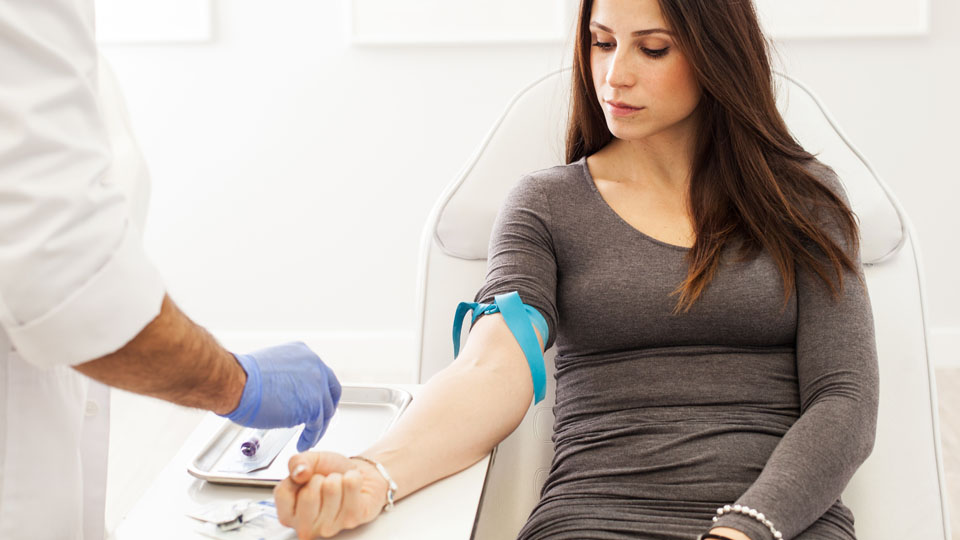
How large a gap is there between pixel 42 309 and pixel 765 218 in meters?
0.96

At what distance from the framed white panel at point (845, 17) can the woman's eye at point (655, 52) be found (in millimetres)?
1461

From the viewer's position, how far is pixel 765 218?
1.30m

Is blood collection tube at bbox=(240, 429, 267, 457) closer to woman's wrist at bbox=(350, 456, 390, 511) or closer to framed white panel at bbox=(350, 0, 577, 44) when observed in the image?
woman's wrist at bbox=(350, 456, 390, 511)

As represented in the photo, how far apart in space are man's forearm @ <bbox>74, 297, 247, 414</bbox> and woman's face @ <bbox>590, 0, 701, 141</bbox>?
28.0 inches

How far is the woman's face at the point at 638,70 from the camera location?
4.21 ft

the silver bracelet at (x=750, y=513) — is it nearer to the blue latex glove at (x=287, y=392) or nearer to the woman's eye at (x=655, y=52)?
the blue latex glove at (x=287, y=392)

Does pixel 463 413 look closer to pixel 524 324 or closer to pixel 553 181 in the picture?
pixel 524 324

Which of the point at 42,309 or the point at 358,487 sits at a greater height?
the point at 42,309

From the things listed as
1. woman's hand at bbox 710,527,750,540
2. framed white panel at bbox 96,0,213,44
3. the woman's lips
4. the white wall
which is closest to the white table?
woman's hand at bbox 710,527,750,540

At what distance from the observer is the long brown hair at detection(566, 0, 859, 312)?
1267mm

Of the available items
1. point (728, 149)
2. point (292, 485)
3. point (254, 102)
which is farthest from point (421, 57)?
point (292, 485)

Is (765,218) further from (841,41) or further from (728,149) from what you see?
(841,41)

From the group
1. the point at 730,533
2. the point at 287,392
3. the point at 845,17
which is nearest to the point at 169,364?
the point at 287,392

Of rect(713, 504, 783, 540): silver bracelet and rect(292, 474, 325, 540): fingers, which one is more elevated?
rect(292, 474, 325, 540): fingers
